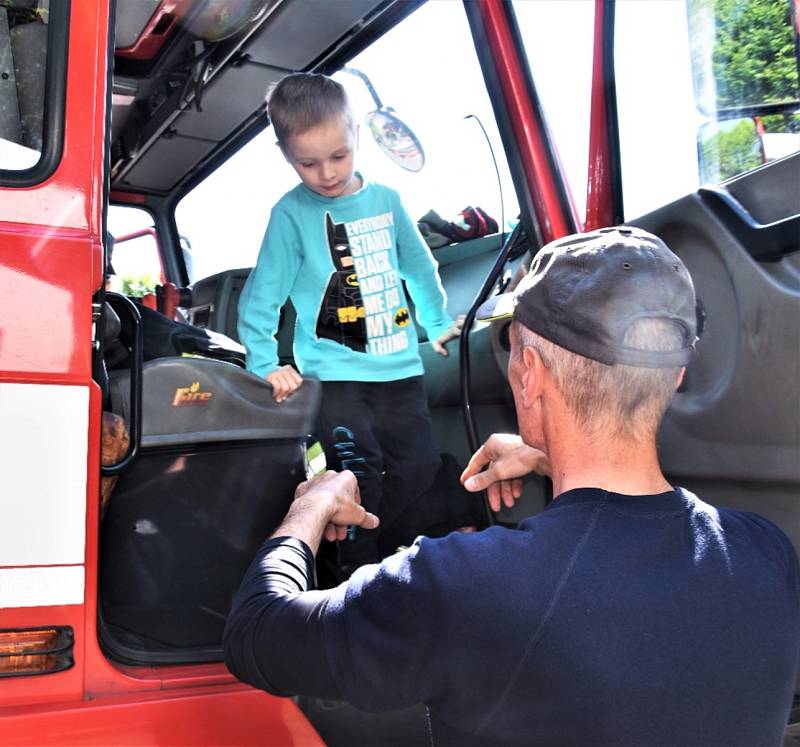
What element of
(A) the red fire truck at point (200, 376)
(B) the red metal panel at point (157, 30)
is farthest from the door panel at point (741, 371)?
(B) the red metal panel at point (157, 30)

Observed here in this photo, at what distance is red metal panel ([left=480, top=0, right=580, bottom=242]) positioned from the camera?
1924mm

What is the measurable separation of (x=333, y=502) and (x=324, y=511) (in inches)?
1.3

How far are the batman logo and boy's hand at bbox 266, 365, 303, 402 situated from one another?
41cm

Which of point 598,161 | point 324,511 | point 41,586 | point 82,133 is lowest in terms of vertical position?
point 41,586

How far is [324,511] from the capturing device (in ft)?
4.05

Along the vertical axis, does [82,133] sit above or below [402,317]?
above

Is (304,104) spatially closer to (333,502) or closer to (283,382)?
(283,382)

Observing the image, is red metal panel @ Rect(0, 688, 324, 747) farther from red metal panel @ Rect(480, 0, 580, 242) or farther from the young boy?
red metal panel @ Rect(480, 0, 580, 242)

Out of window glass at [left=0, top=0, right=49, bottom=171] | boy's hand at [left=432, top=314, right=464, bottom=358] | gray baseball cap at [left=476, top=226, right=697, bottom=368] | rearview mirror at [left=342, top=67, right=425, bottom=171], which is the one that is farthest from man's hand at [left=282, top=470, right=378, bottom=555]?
rearview mirror at [left=342, top=67, right=425, bottom=171]

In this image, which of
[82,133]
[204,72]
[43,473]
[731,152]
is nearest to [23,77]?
[82,133]

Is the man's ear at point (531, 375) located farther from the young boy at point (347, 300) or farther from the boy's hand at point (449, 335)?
the boy's hand at point (449, 335)

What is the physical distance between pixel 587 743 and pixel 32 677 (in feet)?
2.75

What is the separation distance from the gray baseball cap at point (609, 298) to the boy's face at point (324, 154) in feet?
3.17

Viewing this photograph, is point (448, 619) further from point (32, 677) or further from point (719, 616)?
point (32, 677)
